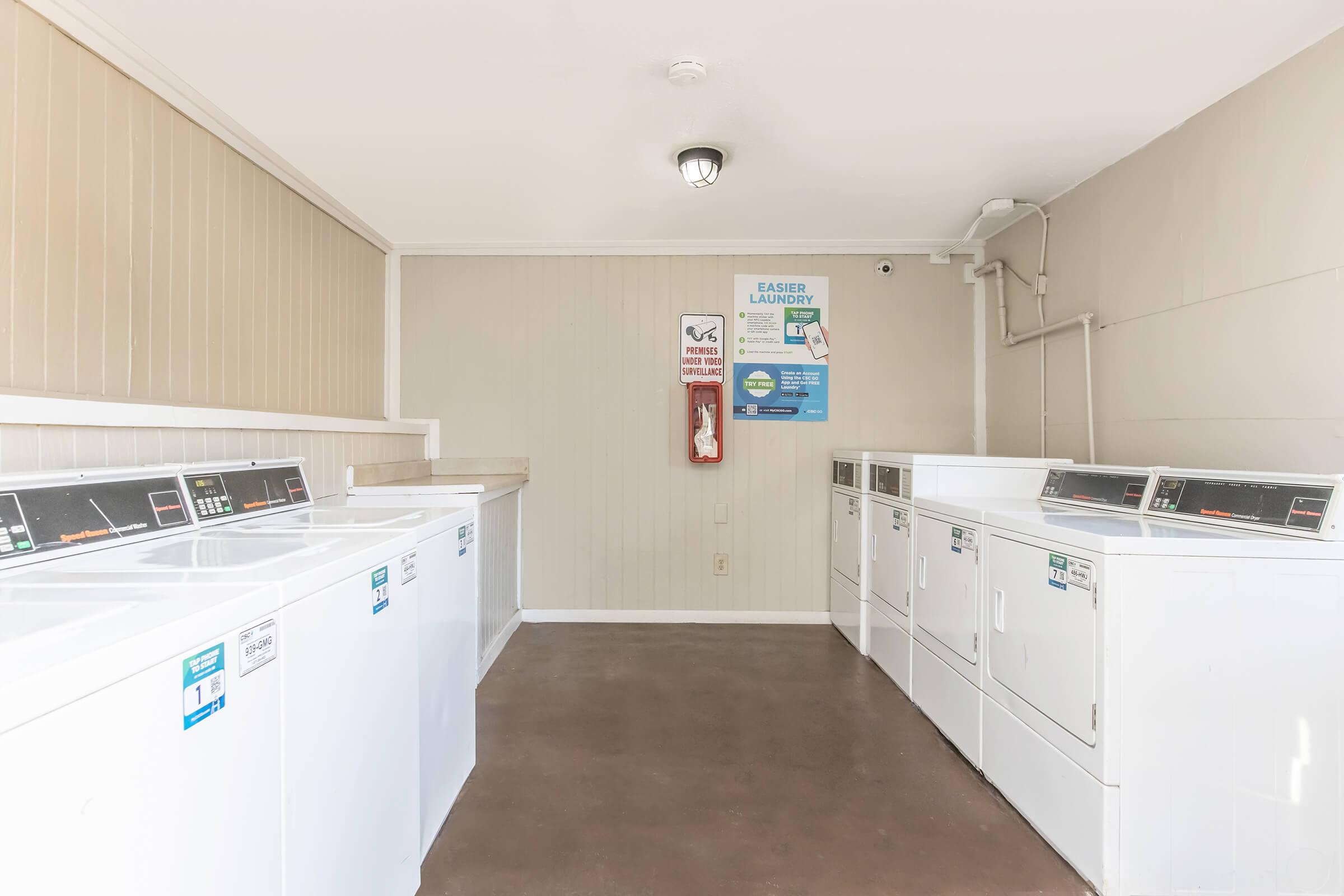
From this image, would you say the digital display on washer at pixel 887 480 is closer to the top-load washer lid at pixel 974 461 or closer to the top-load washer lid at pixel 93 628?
the top-load washer lid at pixel 974 461

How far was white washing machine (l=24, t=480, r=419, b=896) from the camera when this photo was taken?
1012mm

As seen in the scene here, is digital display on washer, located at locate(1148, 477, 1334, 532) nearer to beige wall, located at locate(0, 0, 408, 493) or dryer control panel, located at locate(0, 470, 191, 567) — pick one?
dryer control panel, located at locate(0, 470, 191, 567)

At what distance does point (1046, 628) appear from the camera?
1.75 meters

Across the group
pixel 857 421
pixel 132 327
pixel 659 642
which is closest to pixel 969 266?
pixel 857 421

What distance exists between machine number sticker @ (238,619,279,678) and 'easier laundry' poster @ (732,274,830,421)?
3.00 meters

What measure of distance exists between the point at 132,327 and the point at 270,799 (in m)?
1.63

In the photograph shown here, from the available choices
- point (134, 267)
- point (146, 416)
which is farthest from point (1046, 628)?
point (134, 267)

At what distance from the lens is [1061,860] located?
1.71m

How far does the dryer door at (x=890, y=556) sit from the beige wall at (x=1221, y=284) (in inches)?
35.2

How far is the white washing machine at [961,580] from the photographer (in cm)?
213

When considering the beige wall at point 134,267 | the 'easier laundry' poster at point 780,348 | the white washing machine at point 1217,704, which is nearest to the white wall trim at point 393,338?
the beige wall at point 134,267

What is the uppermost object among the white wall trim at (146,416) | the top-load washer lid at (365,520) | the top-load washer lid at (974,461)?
the white wall trim at (146,416)

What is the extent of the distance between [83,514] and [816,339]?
3357 millimetres

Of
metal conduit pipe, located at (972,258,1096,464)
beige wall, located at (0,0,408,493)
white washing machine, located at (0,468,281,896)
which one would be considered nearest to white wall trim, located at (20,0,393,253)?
beige wall, located at (0,0,408,493)
